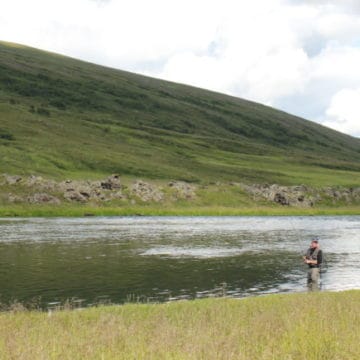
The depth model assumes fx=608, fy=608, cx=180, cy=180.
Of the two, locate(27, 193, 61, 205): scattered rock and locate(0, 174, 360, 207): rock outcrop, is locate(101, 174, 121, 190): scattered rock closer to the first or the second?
locate(0, 174, 360, 207): rock outcrop

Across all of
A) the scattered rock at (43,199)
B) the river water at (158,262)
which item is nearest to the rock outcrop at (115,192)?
the scattered rock at (43,199)

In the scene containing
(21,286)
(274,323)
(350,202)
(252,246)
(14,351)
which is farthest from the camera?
(350,202)

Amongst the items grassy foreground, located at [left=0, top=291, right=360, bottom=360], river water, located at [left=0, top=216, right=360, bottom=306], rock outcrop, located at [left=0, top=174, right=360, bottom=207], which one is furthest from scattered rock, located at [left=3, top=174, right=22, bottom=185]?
grassy foreground, located at [left=0, top=291, right=360, bottom=360]

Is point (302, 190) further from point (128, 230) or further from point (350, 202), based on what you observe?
point (128, 230)

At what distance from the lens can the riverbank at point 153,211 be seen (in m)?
109

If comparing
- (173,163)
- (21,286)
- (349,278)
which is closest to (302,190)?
(173,163)

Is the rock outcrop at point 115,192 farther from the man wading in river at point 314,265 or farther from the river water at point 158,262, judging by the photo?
the man wading in river at point 314,265

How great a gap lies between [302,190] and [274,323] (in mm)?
133815

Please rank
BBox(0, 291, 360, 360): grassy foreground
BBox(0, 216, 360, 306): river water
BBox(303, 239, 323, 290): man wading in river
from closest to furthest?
BBox(0, 291, 360, 360): grassy foreground
BBox(0, 216, 360, 306): river water
BBox(303, 239, 323, 290): man wading in river

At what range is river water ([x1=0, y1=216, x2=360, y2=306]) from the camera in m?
36.0

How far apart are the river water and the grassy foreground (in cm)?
693

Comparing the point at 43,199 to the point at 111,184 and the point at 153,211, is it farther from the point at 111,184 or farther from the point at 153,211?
the point at 153,211

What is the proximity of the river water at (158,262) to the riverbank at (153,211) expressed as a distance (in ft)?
79.1

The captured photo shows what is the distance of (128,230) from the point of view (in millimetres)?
80312
